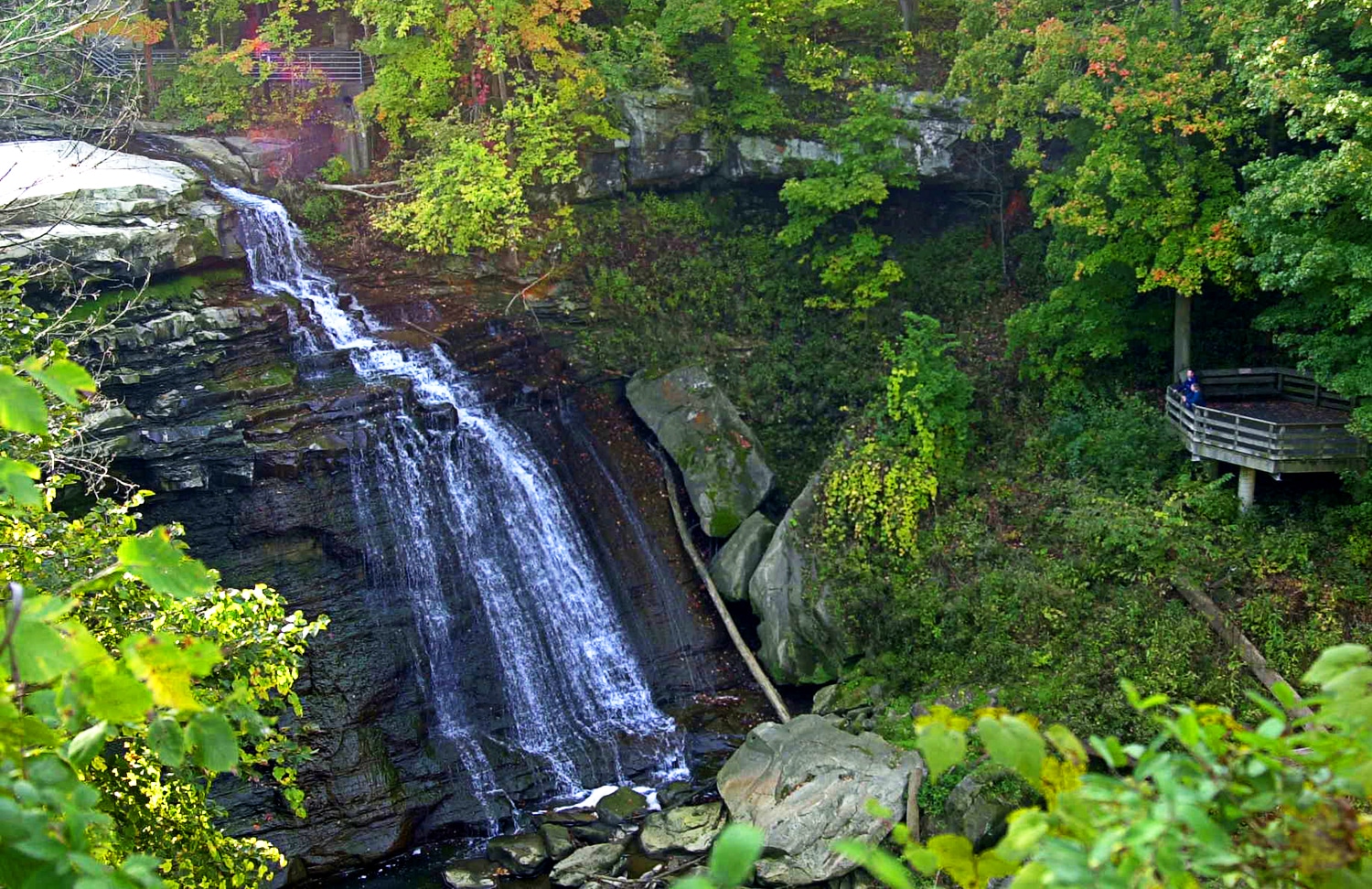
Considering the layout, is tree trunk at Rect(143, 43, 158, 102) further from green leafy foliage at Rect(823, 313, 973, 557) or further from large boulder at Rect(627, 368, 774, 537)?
green leafy foliage at Rect(823, 313, 973, 557)

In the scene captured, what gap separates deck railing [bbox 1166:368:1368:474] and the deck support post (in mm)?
203

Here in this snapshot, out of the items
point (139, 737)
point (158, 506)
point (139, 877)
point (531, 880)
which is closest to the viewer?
point (139, 877)

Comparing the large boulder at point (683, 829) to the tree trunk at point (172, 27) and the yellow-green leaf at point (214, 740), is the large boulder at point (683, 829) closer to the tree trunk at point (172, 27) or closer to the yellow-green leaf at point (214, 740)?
the yellow-green leaf at point (214, 740)

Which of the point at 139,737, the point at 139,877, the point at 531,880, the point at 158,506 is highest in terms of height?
the point at 139,877

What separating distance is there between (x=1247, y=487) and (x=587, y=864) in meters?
8.87

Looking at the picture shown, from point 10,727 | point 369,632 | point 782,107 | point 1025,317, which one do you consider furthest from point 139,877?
point 782,107

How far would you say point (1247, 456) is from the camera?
12086 mm

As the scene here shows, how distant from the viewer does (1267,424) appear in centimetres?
1191

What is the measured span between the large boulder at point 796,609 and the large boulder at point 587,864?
3.69 metres

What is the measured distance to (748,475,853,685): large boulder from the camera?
13.9 metres

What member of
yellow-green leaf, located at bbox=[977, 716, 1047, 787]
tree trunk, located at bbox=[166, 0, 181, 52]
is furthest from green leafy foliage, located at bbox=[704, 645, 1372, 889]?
tree trunk, located at bbox=[166, 0, 181, 52]

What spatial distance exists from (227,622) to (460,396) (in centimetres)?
945

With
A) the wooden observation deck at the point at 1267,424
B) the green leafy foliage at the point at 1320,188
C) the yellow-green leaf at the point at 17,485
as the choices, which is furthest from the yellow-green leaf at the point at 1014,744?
the wooden observation deck at the point at 1267,424

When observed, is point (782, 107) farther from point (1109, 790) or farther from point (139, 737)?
point (1109, 790)
